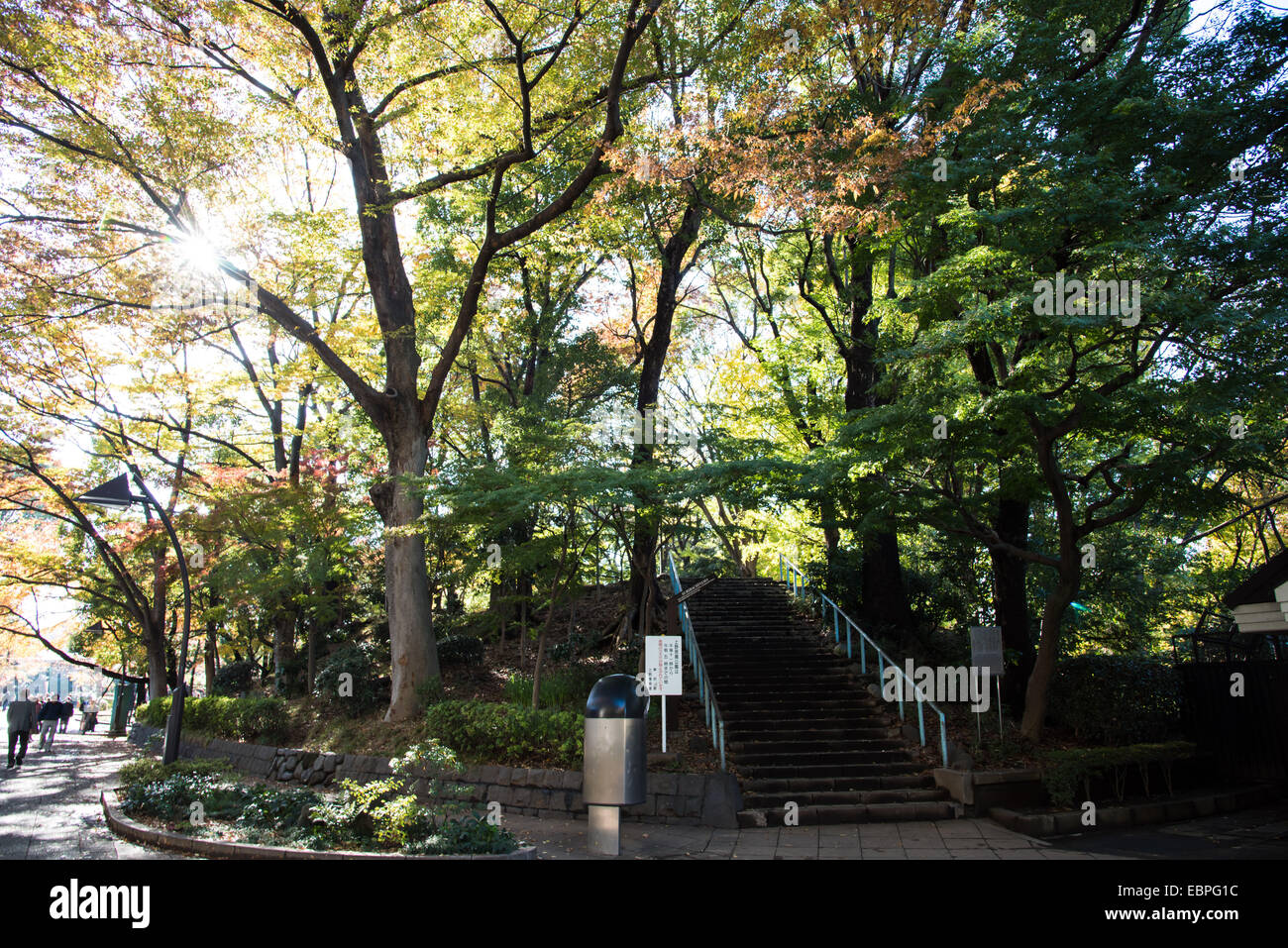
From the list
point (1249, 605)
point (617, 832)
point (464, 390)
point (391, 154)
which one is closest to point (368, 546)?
point (464, 390)

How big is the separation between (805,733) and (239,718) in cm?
1105

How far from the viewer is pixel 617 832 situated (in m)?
6.34

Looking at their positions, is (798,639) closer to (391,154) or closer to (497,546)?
(497,546)

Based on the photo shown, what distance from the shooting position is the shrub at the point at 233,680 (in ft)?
64.3

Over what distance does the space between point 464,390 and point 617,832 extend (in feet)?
51.0

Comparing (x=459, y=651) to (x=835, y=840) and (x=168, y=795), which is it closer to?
(x=168, y=795)

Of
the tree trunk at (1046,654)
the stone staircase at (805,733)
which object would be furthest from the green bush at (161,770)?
the tree trunk at (1046,654)

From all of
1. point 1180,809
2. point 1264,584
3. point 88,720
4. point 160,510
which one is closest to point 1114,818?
point 1180,809

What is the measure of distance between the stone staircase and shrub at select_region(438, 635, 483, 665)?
4498 mm

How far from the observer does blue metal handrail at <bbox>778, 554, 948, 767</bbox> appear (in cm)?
1016

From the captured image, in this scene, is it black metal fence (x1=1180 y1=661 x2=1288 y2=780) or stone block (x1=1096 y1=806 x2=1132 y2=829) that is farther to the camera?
black metal fence (x1=1180 y1=661 x2=1288 y2=780)

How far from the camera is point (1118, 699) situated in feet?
36.2

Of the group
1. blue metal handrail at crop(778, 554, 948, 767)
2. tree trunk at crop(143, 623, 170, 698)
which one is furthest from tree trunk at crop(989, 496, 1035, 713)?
tree trunk at crop(143, 623, 170, 698)

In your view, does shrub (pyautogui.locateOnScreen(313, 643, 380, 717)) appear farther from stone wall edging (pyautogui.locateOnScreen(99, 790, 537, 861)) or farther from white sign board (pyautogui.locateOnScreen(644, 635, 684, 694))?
white sign board (pyautogui.locateOnScreen(644, 635, 684, 694))
